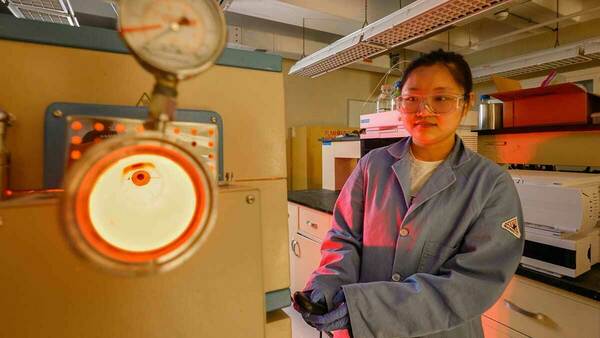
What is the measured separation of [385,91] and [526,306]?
1900 mm

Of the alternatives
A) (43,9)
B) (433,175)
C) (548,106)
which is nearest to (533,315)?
(433,175)

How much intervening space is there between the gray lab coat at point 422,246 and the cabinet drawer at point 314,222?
968mm

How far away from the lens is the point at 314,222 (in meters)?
2.32

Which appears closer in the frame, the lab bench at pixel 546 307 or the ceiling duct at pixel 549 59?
the lab bench at pixel 546 307

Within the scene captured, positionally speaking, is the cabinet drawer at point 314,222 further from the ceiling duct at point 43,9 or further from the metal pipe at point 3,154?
the ceiling duct at point 43,9

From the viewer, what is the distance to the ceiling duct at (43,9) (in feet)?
6.63

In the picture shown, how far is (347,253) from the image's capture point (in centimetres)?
108

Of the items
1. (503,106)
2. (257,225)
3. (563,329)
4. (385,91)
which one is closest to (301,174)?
(385,91)

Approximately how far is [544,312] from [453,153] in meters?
0.71

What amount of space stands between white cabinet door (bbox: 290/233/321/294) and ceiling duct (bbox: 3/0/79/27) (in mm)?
2166

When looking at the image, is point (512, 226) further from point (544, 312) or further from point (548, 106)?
point (548, 106)

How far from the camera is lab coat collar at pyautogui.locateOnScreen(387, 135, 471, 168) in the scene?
1.05 metres

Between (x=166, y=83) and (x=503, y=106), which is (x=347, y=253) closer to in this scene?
(x=166, y=83)

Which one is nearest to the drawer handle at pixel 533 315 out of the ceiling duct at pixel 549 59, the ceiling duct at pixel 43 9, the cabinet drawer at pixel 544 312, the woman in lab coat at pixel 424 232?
the cabinet drawer at pixel 544 312
